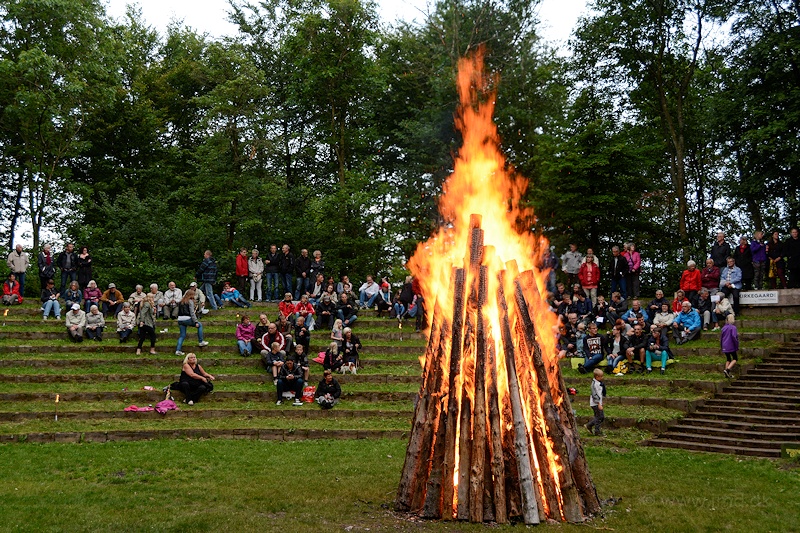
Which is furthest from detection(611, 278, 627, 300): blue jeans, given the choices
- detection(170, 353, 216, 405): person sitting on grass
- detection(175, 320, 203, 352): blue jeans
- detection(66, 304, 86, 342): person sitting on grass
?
detection(66, 304, 86, 342): person sitting on grass

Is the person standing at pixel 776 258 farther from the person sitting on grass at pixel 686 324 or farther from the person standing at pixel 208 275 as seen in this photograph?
the person standing at pixel 208 275

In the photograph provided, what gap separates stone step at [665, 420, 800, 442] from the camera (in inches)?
662

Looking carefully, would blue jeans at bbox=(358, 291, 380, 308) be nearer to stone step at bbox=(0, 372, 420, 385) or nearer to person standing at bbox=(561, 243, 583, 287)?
person standing at bbox=(561, 243, 583, 287)

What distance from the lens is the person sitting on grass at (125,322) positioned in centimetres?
2494

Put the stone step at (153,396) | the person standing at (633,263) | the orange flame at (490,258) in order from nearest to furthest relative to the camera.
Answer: the orange flame at (490,258) → the stone step at (153,396) → the person standing at (633,263)

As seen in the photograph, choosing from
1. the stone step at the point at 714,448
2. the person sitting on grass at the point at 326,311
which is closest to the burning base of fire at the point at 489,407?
the stone step at the point at 714,448

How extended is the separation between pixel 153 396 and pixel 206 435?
3479mm

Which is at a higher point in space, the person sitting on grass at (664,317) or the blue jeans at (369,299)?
the blue jeans at (369,299)

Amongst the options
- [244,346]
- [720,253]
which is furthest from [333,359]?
[720,253]

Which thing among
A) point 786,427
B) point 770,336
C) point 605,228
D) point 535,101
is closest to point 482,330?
point 786,427

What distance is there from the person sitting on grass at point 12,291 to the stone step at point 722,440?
79.4 ft

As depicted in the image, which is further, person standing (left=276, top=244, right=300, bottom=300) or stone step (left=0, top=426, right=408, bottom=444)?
person standing (left=276, top=244, right=300, bottom=300)

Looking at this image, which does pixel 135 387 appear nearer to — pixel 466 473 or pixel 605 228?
pixel 466 473

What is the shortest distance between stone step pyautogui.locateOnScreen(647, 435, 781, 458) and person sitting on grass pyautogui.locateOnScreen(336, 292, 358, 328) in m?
12.8
